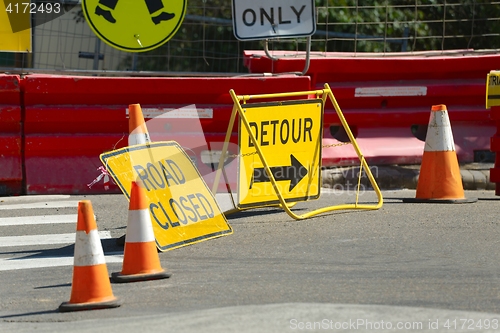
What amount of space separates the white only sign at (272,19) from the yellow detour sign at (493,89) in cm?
205

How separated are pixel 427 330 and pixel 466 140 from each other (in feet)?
23.6

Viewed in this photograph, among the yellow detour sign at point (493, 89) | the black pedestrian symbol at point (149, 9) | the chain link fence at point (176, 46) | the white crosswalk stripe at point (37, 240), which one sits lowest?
the white crosswalk stripe at point (37, 240)

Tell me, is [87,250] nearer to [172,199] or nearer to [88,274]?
[88,274]

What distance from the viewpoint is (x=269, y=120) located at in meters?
8.46

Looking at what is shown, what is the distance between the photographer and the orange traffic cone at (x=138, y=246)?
6258 mm

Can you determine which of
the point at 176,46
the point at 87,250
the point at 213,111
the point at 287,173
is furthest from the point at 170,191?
the point at 176,46

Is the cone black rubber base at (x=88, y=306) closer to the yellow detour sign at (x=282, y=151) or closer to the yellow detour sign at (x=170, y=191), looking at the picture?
the yellow detour sign at (x=170, y=191)

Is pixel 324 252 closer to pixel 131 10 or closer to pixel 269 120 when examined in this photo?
pixel 269 120

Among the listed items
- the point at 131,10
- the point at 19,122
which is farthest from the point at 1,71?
the point at 131,10

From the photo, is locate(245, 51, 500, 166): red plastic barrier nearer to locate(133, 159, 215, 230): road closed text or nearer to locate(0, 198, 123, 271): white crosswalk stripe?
locate(0, 198, 123, 271): white crosswalk stripe

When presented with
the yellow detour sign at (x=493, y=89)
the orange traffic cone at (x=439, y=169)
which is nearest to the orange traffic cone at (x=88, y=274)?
the orange traffic cone at (x=439, y=169)

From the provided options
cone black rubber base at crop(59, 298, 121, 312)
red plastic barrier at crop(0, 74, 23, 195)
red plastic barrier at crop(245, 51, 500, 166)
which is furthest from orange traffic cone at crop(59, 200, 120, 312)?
red plastic barrier at crop(245, 51, 500, 166)

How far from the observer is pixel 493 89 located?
9867 mm

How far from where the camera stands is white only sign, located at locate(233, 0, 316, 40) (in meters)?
10.6
